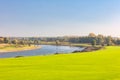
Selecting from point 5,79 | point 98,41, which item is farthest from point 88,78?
point 98,41

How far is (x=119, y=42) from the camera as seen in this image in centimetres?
16988

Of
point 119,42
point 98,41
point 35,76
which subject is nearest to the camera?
point 35,76

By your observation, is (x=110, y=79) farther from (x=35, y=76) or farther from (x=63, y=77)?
(x=35, y=76)

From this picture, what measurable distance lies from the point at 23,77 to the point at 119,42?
158 meters

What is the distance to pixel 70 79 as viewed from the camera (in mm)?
18406

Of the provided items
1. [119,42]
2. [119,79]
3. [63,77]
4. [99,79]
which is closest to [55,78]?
[63,77]

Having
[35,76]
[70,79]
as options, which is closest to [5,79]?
[35,76]

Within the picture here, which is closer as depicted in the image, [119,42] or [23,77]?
[23,77]

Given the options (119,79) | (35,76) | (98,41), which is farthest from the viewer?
(98,41)

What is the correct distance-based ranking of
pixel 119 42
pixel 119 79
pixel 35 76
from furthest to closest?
pixel 119 42
pixel 35 76
pixel 119 79

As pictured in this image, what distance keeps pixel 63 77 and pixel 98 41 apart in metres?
178

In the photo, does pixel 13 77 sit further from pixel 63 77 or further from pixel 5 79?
pixel 63 77

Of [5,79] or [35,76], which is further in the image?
[35,76]

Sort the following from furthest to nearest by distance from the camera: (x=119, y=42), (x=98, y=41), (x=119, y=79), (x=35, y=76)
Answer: (x=98, y=41), (x=119, y=42), (x=35, y=76), (x=119, y=79)
